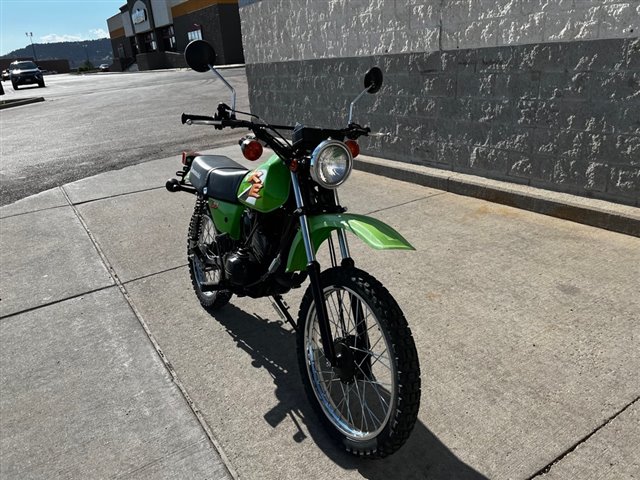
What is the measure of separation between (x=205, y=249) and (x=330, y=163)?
1691 millimetres

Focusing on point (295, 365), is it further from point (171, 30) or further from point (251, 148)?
point (171, 30)

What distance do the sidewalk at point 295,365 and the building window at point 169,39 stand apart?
53775 mm

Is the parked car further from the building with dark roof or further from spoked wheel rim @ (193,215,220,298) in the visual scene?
spoked wheel rim @ (193,215,220,298)

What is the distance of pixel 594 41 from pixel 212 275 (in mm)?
3798

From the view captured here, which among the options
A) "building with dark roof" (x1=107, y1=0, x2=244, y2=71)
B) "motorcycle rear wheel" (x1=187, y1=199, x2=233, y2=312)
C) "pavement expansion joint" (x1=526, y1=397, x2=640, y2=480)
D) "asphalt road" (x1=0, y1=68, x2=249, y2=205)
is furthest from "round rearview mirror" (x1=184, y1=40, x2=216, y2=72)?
"building with dark roof" (x1=107, y1=0, x2=244, y2=71)

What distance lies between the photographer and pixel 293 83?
8.74m

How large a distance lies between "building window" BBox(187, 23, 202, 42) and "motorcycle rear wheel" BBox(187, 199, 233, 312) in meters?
45.7

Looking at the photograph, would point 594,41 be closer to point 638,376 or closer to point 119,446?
point 638,376

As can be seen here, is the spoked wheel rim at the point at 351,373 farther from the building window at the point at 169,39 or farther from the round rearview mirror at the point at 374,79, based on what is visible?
the building window at the point at 169,39

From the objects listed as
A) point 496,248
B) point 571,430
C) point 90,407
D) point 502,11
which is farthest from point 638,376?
point 502,11

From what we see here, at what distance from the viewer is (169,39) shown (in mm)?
55188

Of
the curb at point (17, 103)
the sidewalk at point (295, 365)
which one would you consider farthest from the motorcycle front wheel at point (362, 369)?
the curb at point (17, 103)

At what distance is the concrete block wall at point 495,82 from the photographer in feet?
14.6

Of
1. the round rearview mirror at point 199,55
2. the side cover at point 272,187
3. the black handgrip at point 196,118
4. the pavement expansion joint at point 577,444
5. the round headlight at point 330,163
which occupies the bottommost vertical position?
the pavement expansion joint at point 577,444
